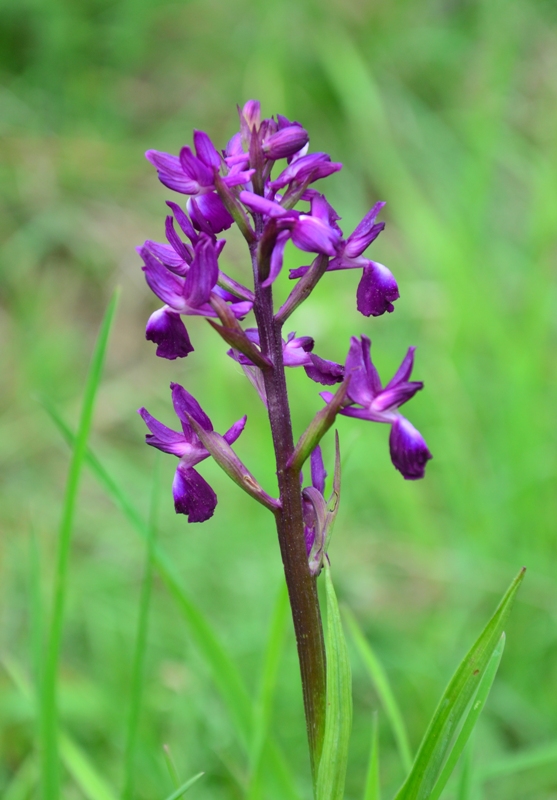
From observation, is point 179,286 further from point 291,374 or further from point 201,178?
point 291,374

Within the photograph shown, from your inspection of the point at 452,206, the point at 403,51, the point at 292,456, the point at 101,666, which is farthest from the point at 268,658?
the point at 403,51

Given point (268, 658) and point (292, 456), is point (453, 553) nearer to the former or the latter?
point (268, 658)

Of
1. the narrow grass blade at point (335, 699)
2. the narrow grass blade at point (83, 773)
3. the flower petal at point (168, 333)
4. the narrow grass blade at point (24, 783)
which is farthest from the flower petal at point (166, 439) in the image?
the narrow grass blade at point (24, 783)

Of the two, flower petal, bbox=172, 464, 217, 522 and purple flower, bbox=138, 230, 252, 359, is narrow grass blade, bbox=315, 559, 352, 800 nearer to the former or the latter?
flower petal, bbox=172, 464, 217, 522

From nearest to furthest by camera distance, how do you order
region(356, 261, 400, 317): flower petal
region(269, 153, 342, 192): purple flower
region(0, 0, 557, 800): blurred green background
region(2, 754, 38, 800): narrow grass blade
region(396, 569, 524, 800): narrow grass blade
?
region(396, 569, 524, 800): narrow grass blade
region(269, 153, 342, 192): purple flower
region(356, 261, 400, 317): flower petal
region(2, 754, 38, 800): narrow grass blade
region(0, 0, 557, 800): blurred green background

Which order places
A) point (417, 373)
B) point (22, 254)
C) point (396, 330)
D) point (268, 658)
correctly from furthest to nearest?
point (22, 254), point (396, 330), point (417, 373), point (268, 658)

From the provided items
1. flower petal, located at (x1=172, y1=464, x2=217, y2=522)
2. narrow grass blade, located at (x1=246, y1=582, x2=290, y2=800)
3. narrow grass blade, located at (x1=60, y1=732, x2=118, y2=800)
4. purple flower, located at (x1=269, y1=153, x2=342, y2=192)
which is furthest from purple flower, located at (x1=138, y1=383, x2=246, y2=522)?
narrow grass blade, located at (x1=60, y1=732, x2=118, y2=800)

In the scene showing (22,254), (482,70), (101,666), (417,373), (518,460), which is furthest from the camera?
(482,70)
